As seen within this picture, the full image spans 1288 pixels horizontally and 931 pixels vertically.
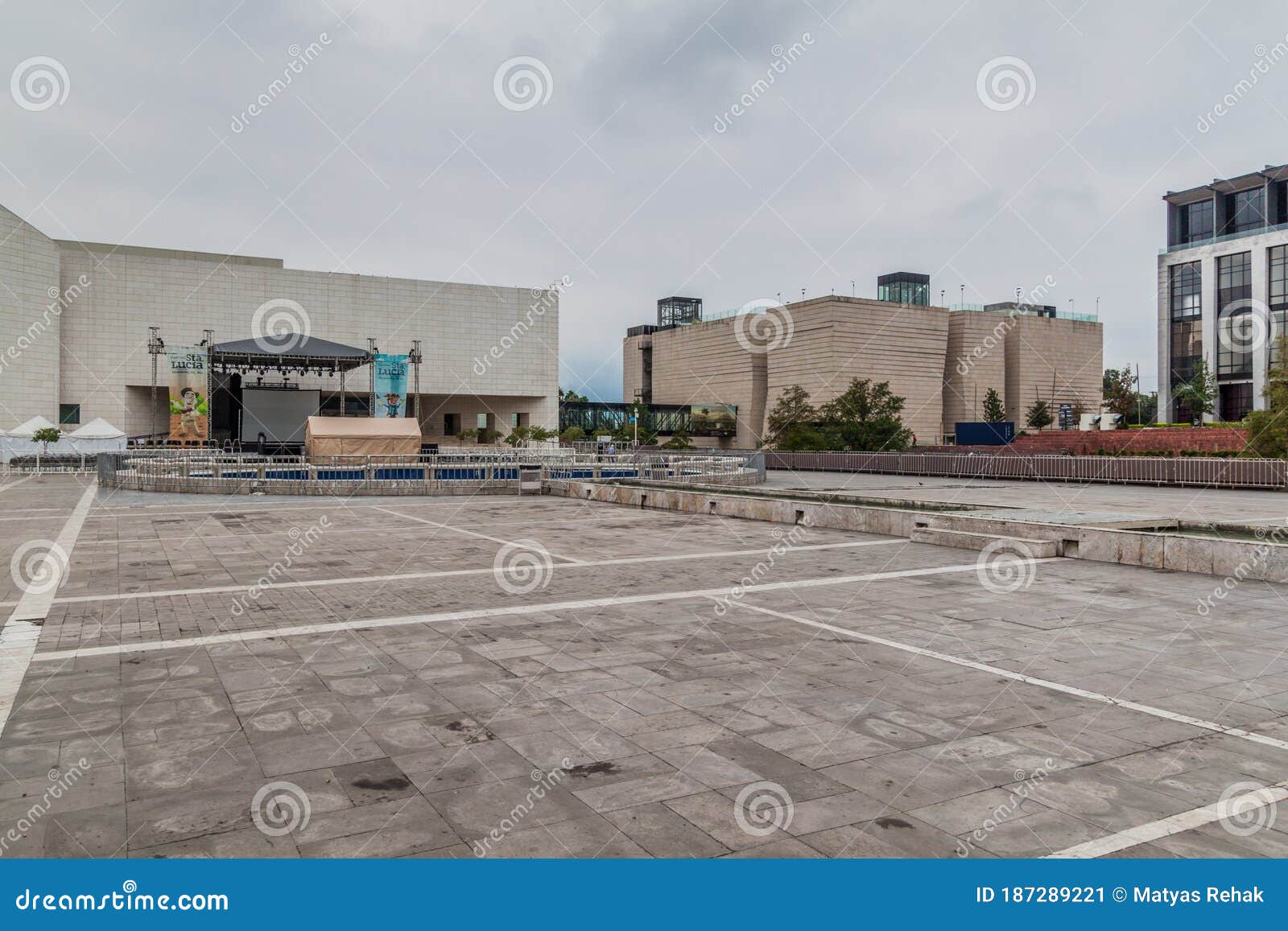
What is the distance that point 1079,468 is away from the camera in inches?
1257

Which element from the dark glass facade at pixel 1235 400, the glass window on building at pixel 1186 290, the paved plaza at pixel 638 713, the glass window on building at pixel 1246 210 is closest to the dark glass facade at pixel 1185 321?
the glass window on building at pixel 1186 290

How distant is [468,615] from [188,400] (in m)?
54.7

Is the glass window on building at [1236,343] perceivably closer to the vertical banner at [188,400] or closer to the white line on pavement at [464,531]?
the white line on pavement at [464,531]

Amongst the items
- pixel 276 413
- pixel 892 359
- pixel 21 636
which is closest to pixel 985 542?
pixel 21 636

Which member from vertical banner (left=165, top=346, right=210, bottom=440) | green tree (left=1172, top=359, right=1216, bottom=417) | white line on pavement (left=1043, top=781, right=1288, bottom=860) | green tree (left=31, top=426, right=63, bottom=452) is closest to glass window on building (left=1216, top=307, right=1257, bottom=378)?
green tree (left=1172, top=359, right=1216, bottom=417)

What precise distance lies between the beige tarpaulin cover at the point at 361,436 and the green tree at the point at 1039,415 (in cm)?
6981

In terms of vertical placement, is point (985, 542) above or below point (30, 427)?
below

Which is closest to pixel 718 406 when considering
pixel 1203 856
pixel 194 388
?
pixel 194 388

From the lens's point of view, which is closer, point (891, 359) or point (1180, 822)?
point (1180, 822)

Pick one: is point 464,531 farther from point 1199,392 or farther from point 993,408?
point 993,408

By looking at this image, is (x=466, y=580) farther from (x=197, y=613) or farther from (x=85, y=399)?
(x=85, y=399)


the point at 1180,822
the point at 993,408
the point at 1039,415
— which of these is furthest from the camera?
the point at 993,408

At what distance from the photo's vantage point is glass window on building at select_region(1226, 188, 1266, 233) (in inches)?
2876

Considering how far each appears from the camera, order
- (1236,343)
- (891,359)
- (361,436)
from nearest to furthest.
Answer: (361,436), (1236,343), (891,359)
